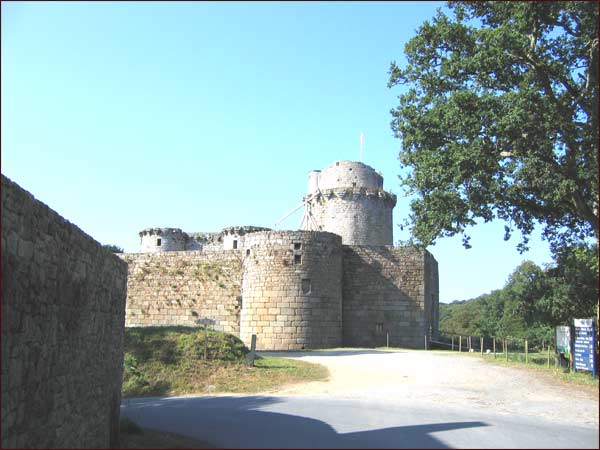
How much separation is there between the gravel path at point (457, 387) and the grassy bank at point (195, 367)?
110cm

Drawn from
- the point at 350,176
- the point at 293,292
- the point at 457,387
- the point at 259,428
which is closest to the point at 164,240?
the point at 350,176

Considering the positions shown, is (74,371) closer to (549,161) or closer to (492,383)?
(492,383)

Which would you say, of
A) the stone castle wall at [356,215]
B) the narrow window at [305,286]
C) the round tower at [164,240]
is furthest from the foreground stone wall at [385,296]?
the round tower at [164,240]

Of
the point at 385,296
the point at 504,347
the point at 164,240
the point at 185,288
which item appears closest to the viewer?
the point at 504,347

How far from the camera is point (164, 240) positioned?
4666 centimetres

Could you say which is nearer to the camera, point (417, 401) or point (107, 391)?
point (107, 391)

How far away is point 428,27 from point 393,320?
15349 millimetres

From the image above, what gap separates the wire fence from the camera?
66.8 feet

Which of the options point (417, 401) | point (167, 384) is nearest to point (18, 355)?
point (417, 401)

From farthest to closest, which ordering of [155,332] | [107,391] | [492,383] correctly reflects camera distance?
1. [155,332]
2. [492,383]
3. [107,391]

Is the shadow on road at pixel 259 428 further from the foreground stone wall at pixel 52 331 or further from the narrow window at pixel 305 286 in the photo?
the narrow window at pixel 305 286

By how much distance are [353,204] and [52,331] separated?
31861 millimetres

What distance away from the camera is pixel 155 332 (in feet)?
64.9

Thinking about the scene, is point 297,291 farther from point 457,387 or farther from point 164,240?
point 164,240
